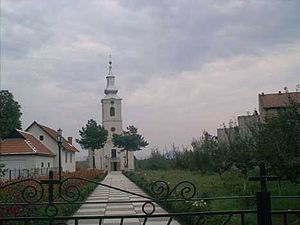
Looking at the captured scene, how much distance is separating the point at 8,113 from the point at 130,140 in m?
26.8

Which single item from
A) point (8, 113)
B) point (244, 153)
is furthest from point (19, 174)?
point (244, 153)

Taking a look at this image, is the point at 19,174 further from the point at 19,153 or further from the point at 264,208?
the point at 264,208

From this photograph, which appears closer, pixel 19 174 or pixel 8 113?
pixel 19 174

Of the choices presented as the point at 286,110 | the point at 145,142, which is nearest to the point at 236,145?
the point at 286,110

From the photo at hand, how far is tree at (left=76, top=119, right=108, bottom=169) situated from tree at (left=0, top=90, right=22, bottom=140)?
2175 cm

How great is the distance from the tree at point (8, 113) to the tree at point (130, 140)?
25048 mm

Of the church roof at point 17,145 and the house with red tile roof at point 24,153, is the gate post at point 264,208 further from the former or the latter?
the church roof at point 17,145

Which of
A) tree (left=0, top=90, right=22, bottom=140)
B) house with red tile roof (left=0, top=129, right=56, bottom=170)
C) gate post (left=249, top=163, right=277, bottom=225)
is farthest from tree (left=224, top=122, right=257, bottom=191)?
tree (left=0, top=90, right=22, bottom=140)

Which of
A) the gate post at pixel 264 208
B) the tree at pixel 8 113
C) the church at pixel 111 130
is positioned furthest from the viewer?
the church at pixel 111 130

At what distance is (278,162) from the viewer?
11.2 m

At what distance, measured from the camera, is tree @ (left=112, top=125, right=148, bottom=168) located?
6600cm

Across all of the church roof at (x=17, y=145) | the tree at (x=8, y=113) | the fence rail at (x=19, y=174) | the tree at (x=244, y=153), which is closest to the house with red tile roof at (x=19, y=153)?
the church roof at (x=17, y=145)

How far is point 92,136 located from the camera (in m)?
63.8

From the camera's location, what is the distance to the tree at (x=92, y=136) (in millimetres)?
63812
